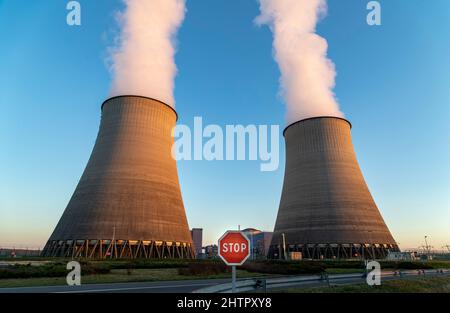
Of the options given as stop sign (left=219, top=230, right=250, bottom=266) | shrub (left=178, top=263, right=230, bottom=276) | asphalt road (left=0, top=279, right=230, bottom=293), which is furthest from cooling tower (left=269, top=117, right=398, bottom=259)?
stop sign (left=219, top=230, right=250, bottom=266)

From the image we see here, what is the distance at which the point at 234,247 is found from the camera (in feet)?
14.4

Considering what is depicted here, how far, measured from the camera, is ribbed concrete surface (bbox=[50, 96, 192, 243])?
27.1m

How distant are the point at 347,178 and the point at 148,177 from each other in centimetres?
2090

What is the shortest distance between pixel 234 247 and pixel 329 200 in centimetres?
3005

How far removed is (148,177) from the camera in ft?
93.7

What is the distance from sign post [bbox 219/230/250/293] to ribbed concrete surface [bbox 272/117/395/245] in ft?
97.5

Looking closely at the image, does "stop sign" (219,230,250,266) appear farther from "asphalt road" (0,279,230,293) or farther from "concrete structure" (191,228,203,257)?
"concrete structure" (191,228,203,257)

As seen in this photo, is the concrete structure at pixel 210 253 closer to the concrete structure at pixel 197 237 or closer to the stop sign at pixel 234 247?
the concrete structure at pixel 197 237

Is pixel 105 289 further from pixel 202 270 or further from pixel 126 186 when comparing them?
pixel 126 186

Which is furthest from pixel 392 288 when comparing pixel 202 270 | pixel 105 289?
pixel 202 270

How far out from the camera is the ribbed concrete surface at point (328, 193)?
32.2 meters
